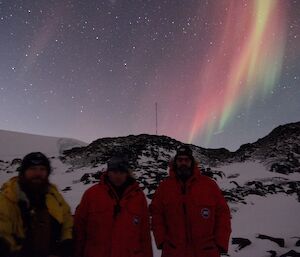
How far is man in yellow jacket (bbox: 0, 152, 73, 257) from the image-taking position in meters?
4.66

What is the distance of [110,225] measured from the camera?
567cm

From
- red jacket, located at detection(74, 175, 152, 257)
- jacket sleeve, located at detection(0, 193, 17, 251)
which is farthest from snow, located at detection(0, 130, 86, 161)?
jacket sleeve, located at detection(0, 193, 17, 251)

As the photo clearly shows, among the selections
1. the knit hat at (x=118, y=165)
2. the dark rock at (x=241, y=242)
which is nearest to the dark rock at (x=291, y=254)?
the dark rock at (x=241, y=242)

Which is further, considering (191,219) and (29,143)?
(29,143)

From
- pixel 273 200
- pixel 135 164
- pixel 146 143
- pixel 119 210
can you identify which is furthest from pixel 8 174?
pixel 119 210

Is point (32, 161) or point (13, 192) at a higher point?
point (32, 161)

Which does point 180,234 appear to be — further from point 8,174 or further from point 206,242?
point 8,174

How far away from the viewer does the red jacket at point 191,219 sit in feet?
19.7

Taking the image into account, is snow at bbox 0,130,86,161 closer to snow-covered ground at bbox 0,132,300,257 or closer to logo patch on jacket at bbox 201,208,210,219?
snow-covered ground at bbox 0,132,300,257

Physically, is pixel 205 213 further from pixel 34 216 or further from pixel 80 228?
pixel 34 216

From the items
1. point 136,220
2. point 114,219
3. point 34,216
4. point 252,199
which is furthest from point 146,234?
point 252,199

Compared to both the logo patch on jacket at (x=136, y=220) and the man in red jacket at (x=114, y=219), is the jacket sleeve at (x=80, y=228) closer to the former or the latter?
the man in red jacket at (x=114, y=219)

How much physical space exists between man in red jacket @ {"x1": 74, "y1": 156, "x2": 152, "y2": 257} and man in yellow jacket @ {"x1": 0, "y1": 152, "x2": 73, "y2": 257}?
1.93 feet

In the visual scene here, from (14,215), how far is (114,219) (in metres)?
1.49
